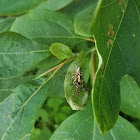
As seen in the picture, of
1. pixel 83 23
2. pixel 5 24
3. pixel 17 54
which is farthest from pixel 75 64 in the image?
pixel 5 24

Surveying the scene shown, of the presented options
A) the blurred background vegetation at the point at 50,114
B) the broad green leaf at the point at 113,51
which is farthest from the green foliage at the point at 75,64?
the blurred background vegetation at the point at 50,114

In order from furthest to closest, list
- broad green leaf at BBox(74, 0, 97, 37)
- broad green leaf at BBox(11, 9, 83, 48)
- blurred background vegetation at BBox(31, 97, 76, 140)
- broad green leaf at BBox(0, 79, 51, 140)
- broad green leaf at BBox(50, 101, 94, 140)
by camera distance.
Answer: blurred background vegetation at BBox(31, 97, 76, 140)
broad green leaf at BBox(11, 9, 83, 48)
broad green leaf at BBox(50, 101, 94, 140)
broad green leaf at BBox(0, 79, 51, 140)
broad green leaf at BBox(74, 0, 97, 37)

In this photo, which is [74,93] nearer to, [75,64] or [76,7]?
[75,64]

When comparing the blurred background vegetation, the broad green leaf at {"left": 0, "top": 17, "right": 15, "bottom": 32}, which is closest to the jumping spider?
the broad green leaf at {"left": 0, "top": 17, "right": 15, "bottom": 32}

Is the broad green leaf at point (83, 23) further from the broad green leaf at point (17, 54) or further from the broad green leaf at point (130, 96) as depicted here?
the broad green leaf at point (130, 96)

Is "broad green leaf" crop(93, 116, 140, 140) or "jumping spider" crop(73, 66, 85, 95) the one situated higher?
"jumping spider" crop(73, 66, 85, 95)

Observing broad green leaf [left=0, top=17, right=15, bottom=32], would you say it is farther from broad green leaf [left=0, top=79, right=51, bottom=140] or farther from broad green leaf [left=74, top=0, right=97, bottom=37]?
broad green leaf [left=74, top=0, right=97, bottom=37]

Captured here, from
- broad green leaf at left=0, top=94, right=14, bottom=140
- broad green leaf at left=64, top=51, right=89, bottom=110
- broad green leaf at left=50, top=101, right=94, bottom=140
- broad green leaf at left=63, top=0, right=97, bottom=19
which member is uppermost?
broad green leaf at left=63, top=0, right=97, bottom=19
